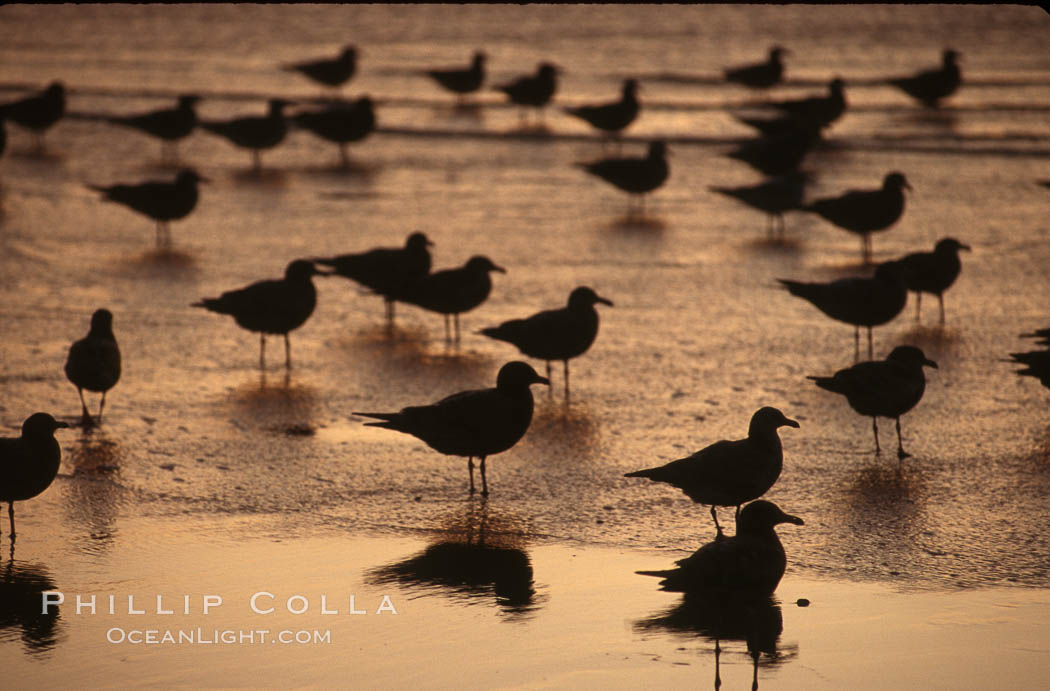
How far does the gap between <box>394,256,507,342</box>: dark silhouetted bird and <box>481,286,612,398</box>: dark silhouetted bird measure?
3.51 feet

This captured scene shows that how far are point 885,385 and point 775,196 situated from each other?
6.94 meters

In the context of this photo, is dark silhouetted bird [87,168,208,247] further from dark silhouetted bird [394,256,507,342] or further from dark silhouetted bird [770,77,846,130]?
dark silhouetted bird [770,77,846,130]

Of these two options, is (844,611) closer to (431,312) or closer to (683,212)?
(431,312)

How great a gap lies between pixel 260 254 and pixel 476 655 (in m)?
8.70

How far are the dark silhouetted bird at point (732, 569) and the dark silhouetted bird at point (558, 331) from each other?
389 cm

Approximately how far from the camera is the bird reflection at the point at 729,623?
5.73 metres

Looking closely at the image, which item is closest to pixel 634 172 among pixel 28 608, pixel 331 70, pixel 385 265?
pixel 385 265

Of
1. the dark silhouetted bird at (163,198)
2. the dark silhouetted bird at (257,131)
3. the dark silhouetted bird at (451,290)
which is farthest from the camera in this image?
the dark silhouetted bird at (257,131)

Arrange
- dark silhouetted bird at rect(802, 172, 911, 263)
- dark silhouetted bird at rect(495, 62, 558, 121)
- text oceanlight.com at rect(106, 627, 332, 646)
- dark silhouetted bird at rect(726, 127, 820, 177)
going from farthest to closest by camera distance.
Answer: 1. dark silhouetted bird at rect(495, 62, 558, 121)
2. dark silhouetted bird at rect(726, 127, 820, 177)
3. dark silhouetted bird at rect(802, 172, 911, 263)
4. text oceanlight.com at rect(106, 627, 332, 646)

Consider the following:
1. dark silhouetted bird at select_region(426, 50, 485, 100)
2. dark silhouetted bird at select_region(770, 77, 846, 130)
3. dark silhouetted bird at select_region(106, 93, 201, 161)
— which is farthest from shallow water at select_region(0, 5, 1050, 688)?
dark silhouetted bird at select_region(426, 50, 485, 100)

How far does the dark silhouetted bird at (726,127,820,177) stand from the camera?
56.3 feet

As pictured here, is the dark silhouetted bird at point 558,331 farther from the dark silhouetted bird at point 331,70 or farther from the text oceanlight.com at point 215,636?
the dark silhouetted bird at point 331,70

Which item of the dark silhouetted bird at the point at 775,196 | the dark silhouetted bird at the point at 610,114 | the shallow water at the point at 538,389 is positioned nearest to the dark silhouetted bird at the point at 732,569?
the shallow water at the point at 538,389

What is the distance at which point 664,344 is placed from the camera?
35.4 feet
